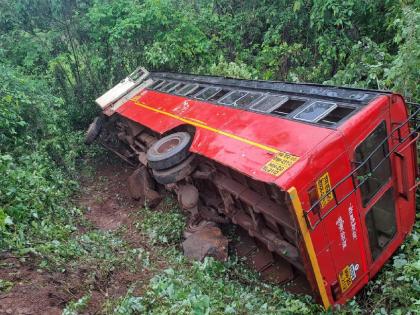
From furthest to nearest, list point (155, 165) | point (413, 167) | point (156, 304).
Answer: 1. point (155, 165)
2. point (413, 167)
3. point (156, 304)

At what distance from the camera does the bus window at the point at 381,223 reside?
5.28m

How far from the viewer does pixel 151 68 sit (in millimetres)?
12344

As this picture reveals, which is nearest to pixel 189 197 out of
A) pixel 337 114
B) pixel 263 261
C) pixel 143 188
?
pixel 263 261

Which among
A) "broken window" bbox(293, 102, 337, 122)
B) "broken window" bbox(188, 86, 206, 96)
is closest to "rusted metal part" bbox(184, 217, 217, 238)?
"broken window" bbox(293, 102, 337, 122)

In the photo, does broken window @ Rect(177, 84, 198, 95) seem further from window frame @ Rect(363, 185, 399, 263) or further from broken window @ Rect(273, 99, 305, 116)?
window frame @ Rect(363, 185, 399, 263)

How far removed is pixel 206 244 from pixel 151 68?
7.43 metres

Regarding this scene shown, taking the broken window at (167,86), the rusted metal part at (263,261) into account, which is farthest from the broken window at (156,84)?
the rusted metal part at (263,261)

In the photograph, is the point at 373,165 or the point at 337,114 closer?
the point at 373,165

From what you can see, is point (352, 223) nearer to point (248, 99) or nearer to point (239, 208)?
point (239, 208)

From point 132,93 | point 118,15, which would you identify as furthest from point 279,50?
Answer: point 118,15

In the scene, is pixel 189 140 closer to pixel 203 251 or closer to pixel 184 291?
pixel 203 251

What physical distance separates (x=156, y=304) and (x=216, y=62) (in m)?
8.94

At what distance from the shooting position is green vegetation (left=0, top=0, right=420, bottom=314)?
5.01 meters

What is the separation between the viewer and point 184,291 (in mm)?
4668
